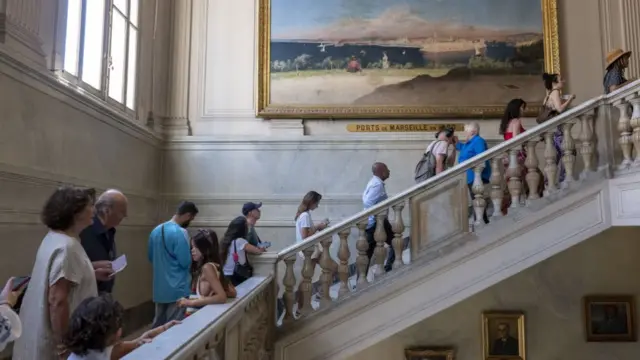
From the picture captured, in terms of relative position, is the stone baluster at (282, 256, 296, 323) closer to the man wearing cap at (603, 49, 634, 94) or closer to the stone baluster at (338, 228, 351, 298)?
the stone baluster at (338, 228, 351, 298)

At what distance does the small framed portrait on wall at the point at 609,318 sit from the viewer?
666 centimetres

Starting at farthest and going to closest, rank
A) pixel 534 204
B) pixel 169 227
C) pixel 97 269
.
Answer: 1. pixel 534 204
2. pixel 169 227
3. pixel 97 269

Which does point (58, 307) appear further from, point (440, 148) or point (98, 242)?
point (440, 148)

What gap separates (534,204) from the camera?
504 cm

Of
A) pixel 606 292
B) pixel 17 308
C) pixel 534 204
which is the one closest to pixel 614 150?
pixel 534 204

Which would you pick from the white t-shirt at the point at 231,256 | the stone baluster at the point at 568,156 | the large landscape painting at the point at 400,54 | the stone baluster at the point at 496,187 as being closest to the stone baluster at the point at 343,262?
the white t-shirt at the point at 231,256

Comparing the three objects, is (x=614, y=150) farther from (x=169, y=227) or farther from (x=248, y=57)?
(x=248, y=57)

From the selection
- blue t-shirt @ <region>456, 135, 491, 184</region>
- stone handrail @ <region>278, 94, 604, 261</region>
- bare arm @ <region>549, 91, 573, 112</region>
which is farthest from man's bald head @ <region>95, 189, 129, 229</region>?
bare arm @ <region>549, 91, 573, 112</region>

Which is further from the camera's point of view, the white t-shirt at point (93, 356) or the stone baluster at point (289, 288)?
the stone baluster at point (289, 288)

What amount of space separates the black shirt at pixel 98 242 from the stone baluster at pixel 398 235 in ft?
8.51

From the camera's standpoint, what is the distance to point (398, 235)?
4953 millimetres

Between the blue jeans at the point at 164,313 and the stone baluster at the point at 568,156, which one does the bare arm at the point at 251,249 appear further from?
the stone baluster at the point at 568,156

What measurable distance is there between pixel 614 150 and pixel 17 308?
505 centimetres

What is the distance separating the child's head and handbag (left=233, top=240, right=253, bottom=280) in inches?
110
